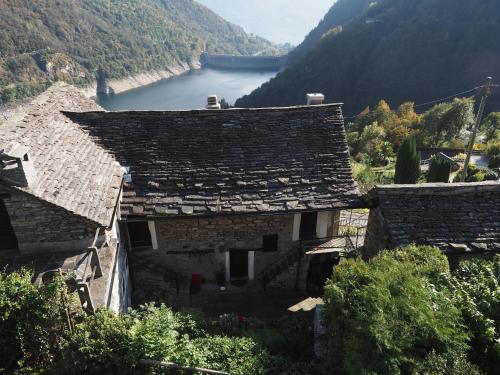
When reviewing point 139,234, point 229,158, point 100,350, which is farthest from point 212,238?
point 100,350

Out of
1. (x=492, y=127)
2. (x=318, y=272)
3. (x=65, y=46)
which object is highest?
(x=65, y=46)

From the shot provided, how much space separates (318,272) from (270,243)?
96.3 inches

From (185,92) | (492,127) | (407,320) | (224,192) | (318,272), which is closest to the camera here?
(407,320)

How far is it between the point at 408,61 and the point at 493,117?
58.5m

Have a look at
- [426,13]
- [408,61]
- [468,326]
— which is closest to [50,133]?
[468,326]

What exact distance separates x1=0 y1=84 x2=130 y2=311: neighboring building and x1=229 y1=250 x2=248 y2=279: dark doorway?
4.20 metres

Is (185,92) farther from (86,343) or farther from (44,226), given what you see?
(86,343)

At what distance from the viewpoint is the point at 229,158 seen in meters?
13.1

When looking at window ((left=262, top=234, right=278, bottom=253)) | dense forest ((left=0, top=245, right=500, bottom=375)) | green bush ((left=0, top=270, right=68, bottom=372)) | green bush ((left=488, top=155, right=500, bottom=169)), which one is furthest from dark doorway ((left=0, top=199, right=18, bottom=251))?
green bush ((left=488, top=155, right=500, bottom=169))

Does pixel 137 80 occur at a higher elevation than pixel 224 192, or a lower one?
lower

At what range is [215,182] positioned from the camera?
12469mm

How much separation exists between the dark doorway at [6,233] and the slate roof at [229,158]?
3.20 m

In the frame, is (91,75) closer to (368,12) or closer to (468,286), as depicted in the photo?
(368,12)

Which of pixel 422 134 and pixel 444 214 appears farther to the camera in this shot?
pixel 422 134
